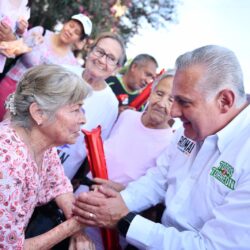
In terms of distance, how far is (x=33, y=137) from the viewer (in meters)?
1.90

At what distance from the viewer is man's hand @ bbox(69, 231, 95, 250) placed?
6.66 ft

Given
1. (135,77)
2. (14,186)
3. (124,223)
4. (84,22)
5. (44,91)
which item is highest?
(84,22)

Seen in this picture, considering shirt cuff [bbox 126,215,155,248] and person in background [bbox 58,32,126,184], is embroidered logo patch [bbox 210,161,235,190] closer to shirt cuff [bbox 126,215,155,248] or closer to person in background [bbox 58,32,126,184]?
shirt cuff [bbox 126,215,155,248]

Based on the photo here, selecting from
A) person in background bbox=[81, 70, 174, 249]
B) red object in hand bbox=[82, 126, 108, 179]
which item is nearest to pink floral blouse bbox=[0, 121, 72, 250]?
red object in hand bbox=[82, 126, 108, 179]

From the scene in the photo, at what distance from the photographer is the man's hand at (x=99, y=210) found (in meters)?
1.93

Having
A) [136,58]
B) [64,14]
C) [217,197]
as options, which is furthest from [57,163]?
[64,14]

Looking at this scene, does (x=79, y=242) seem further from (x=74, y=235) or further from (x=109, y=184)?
(x=109, y=184)

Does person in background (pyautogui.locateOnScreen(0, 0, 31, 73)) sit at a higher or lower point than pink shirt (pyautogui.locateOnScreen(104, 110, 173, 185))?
higher

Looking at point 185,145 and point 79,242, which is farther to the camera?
point 185,145

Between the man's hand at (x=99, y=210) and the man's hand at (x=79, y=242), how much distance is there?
0.14 metres

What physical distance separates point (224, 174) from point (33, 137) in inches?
43.2

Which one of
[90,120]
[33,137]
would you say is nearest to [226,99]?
[33,137]

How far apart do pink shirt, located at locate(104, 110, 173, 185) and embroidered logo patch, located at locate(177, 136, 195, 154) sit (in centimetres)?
29

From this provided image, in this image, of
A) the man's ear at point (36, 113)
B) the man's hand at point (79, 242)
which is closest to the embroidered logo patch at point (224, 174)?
the man's hand at point (79, 242)
